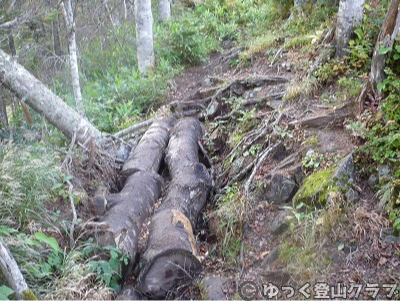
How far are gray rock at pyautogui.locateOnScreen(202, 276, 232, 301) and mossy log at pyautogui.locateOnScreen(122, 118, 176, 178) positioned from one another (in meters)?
2.52

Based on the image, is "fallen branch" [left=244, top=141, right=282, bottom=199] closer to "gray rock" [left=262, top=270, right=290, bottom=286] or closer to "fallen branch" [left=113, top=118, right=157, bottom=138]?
"gray rock" [left=262, top=270, right=290, bottom=286]

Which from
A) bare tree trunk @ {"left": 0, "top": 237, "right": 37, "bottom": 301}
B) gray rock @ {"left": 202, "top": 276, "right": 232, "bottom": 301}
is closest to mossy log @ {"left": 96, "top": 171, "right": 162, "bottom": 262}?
gray rock @ {"left": 202, "top": 276, "right": 232, "bottom": 301}

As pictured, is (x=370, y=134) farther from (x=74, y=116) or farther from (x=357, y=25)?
(x=74, y=116)

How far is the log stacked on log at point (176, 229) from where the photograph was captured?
170 inches

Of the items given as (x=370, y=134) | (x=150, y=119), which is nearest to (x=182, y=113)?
(x=150, y=119)

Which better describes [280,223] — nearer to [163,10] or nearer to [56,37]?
[56,37]

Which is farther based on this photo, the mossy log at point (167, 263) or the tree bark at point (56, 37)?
the tree bark at point (56, 37)

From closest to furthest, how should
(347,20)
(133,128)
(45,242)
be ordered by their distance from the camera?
1. (45,242)
2. (347,20)
3. (133,128)

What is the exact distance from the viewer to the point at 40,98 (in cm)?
681

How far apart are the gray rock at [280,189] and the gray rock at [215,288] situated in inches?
51.0

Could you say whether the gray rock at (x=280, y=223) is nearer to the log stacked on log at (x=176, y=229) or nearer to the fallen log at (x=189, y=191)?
the log stacked on log at (x=176, y=229)

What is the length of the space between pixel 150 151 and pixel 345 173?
11.5ft

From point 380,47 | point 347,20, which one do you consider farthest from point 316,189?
point 347,20

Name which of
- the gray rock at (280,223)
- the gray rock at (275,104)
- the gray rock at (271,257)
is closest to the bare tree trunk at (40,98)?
the gray rock at (275,104)
